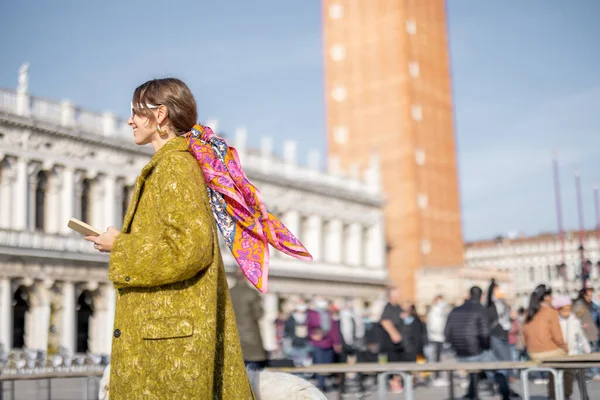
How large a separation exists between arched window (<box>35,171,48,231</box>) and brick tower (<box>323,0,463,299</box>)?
20812 mm

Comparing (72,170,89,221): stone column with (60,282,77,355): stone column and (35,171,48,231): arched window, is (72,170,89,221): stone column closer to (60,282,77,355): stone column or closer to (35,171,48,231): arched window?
(35,171,48,231): arched window

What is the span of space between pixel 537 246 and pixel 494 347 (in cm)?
6112

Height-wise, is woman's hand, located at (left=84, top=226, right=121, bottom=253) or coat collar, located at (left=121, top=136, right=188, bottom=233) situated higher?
coat collar, located at (left=121, top=136, right=188, bottom=233)

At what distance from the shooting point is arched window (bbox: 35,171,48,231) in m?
29.1

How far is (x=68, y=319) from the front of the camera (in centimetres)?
2831

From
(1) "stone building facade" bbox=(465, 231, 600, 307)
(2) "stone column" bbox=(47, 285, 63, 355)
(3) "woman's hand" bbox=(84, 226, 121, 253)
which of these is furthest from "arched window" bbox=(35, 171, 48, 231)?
(1) "stone building facade" bbox=(465, 231, 600, 307)

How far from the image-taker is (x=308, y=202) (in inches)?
1619

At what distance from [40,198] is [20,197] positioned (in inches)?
46.9

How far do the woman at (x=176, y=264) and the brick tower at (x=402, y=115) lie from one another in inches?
1684

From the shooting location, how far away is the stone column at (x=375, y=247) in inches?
1772

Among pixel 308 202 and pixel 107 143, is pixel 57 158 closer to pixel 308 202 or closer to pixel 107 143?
pixel 107 143

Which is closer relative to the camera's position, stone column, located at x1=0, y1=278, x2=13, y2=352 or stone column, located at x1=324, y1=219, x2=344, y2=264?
stone column, located at x1=0, y1=278, x2=13, y2=352

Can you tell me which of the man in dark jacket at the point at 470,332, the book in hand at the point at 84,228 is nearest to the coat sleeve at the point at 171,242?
the book in hand at the point at 84,228

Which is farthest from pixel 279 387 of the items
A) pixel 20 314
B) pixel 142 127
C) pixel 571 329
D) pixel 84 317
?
pixel 84 317
